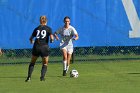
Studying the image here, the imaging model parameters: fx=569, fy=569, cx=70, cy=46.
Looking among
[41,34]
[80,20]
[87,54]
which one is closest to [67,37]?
[41,34]

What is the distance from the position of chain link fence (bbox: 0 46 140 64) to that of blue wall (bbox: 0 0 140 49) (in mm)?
1261

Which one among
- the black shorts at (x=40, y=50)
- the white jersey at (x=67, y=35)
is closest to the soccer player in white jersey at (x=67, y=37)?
the white jersey at (x=67, y=35)

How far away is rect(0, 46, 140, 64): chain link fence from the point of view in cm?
2473

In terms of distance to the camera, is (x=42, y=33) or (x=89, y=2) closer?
(x=42, y=33)

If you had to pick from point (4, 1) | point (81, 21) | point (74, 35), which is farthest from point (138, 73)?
point (4, 1)

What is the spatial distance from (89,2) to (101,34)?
4.65 ft

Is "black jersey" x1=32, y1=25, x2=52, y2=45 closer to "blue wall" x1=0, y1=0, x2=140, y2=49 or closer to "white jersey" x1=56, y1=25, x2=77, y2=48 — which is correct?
"white jersey" x1=56, y1=25, x2=77, y2=48

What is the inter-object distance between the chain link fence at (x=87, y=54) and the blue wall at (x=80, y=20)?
1261mm

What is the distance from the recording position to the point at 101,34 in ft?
77.3

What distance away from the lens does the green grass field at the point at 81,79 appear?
555 inches

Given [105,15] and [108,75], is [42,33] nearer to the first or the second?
[108,75]

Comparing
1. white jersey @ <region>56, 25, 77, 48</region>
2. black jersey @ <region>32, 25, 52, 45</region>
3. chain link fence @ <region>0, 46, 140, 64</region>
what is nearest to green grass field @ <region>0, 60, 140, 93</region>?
white jersey @ <region>56, 25, 77, 48</region>

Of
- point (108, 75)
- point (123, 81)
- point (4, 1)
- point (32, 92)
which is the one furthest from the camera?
point (4, 1)

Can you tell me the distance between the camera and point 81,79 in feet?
55.3
